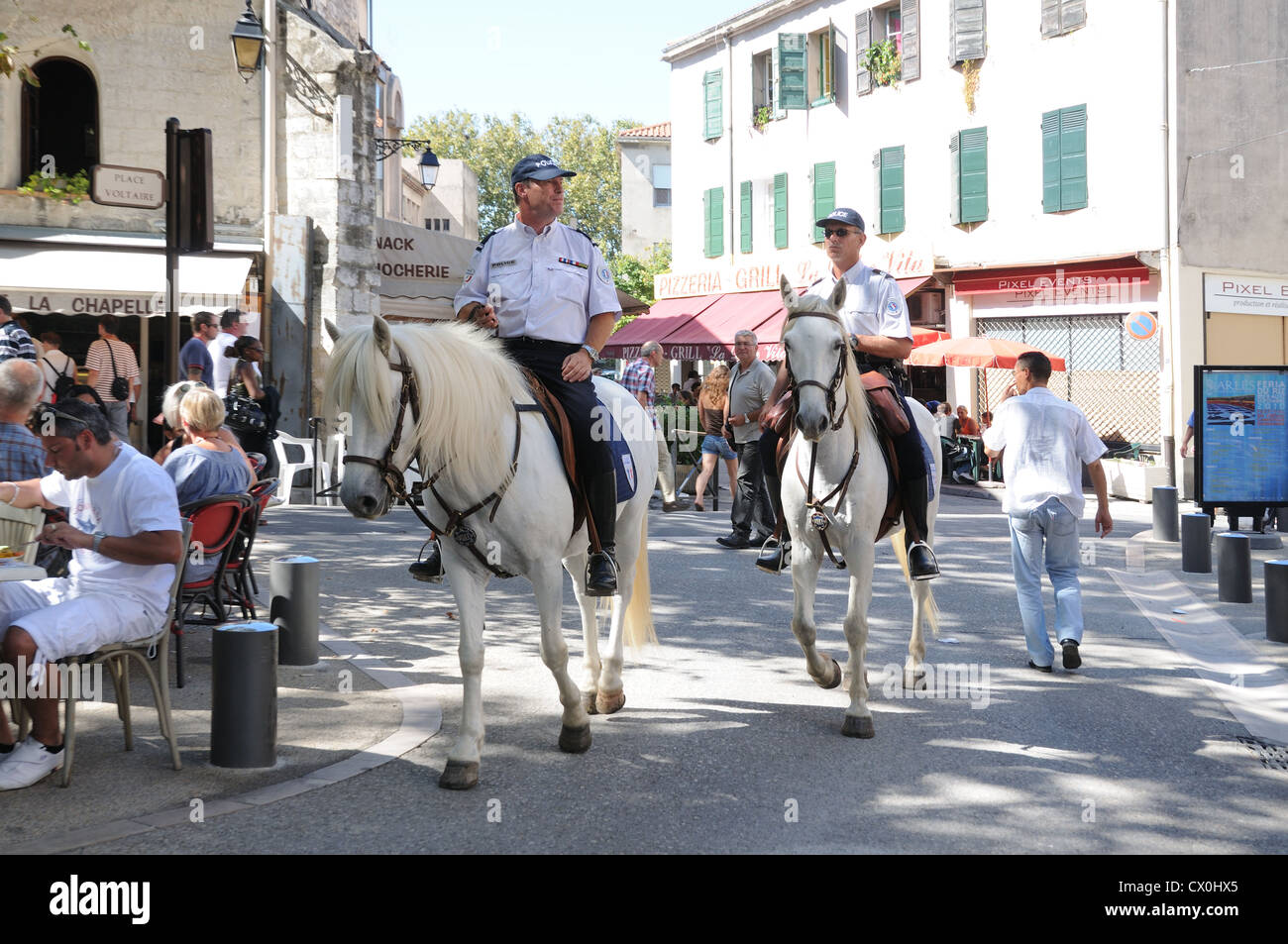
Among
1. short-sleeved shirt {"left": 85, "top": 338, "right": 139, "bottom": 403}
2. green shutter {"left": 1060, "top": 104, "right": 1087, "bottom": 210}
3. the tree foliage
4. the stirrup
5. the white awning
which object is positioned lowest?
the stirrup

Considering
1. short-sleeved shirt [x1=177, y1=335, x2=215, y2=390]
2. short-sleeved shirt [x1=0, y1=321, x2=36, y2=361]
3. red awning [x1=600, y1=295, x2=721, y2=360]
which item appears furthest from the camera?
red awning [x1=600, y1=295, x2=721, y2=360]

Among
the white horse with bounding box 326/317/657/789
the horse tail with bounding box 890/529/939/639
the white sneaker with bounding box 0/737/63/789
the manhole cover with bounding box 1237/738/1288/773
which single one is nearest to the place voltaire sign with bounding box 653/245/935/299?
the horse tail with bounding box 890/529/939/639

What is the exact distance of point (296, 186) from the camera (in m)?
19.7

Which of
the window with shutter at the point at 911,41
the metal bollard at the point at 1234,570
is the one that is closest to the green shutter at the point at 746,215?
the window with shutter at the point at 911,41

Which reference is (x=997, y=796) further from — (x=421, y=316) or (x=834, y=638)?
(x=421, y=316)

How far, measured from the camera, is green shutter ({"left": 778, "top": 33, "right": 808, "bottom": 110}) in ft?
107

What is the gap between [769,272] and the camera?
1335 inches

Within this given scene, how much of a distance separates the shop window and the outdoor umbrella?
14.3 meters

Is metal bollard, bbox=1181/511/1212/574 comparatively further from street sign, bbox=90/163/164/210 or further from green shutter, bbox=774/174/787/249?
green shutter, bbox=774/174/787/249

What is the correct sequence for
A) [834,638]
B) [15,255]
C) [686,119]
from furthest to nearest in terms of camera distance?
[686,119]
[15,255]
[834,638]

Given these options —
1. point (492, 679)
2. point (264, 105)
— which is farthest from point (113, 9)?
point (492, 679)
